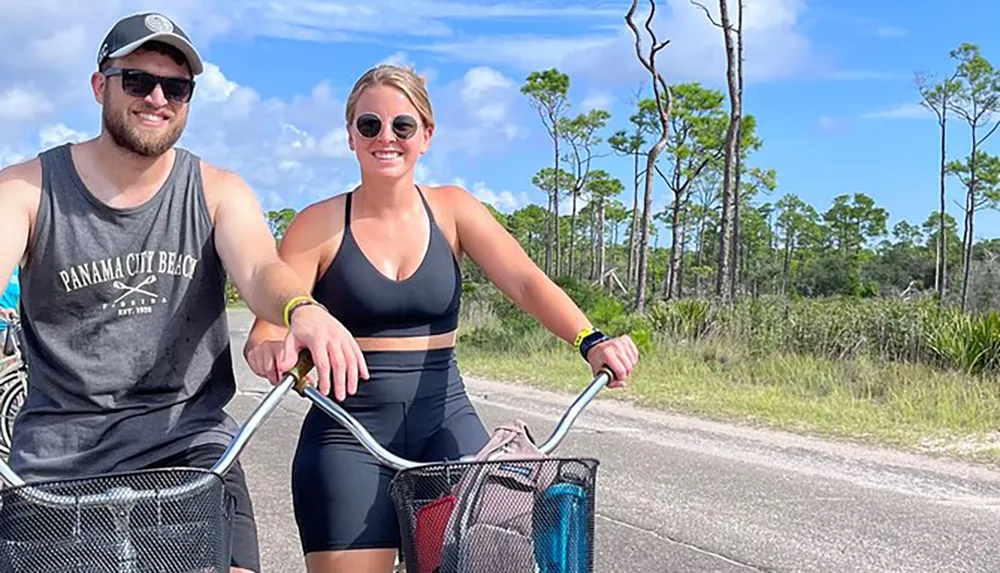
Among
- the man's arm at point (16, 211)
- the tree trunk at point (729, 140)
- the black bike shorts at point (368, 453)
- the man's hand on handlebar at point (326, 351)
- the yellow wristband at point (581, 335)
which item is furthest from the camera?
the tree trunk at point (729, 140)

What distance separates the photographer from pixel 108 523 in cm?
189

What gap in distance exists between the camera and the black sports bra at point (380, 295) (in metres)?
2.83

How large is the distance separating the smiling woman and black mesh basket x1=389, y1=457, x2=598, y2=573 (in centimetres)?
48

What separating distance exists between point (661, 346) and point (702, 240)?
131 ft

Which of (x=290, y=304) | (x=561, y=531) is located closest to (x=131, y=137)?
Result: (x=290, y=304)

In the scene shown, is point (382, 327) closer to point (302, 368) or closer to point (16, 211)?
point (302, 368)

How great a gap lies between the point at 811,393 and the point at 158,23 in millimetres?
10714

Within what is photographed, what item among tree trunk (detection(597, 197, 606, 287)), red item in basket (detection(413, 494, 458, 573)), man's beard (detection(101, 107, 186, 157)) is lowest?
red item in basket (detection(413, 494, 458, 573))

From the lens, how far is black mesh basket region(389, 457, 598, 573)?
7.19 feet

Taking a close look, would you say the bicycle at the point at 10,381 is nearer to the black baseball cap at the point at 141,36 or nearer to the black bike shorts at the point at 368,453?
the black bike shorts at the point at 368,453

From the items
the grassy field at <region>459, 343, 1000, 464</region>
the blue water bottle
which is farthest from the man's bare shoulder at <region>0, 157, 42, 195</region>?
the grassy field at <region>459, 343, 1000, 464</region>

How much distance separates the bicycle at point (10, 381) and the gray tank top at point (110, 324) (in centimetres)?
581

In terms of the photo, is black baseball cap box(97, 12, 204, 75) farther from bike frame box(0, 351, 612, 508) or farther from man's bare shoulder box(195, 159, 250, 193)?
bike frame box(0, 351, 612, 508)

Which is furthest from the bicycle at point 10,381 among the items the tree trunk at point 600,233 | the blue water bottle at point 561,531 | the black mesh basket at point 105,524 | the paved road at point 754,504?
the tree trunk at point 600,233
